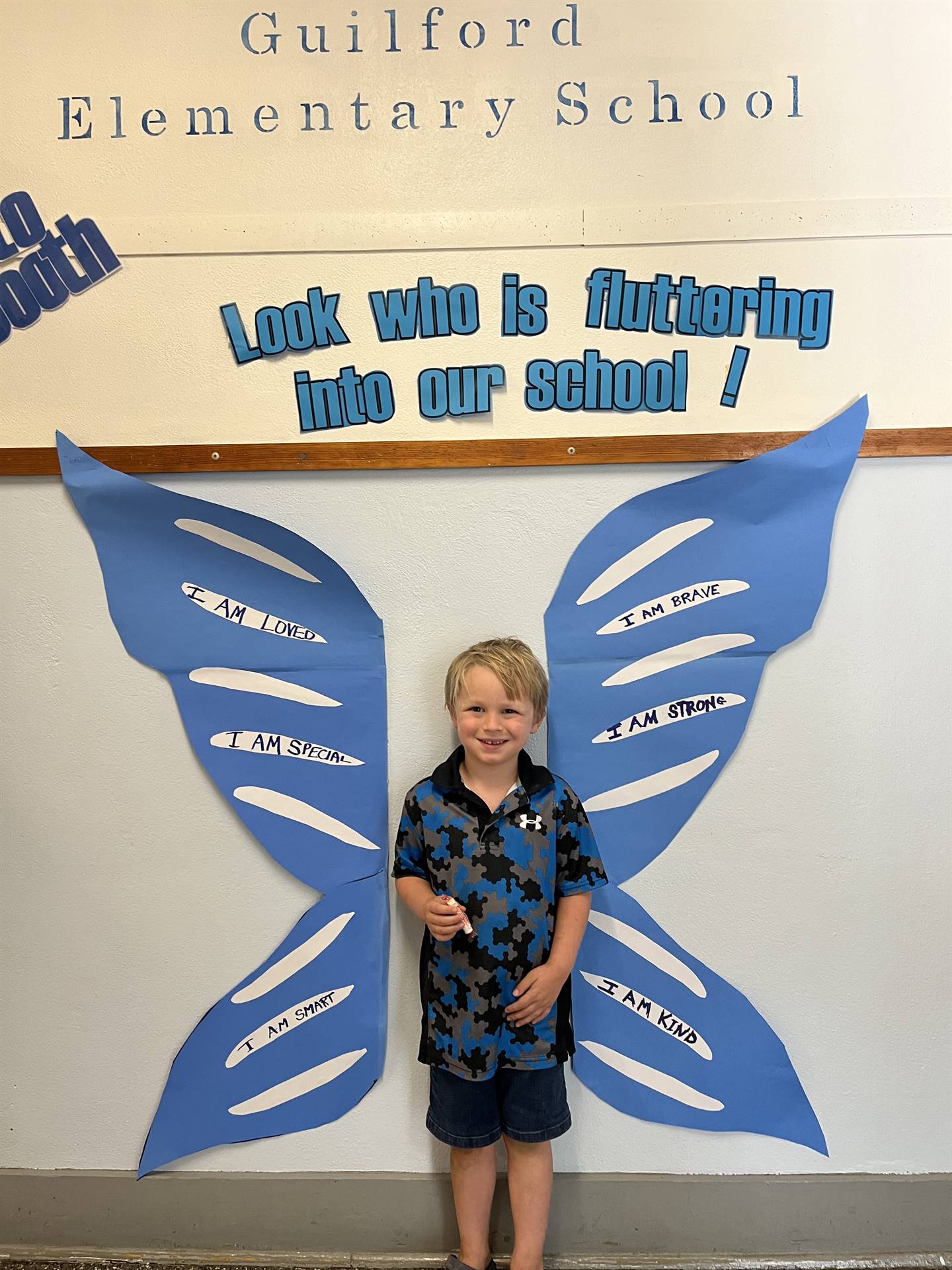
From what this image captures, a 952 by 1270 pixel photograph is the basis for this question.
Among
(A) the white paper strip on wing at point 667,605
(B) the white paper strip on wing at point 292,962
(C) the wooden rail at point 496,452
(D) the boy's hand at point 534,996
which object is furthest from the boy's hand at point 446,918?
(C) the wooden rail at point 496,452

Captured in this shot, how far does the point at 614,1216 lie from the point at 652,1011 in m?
0.36

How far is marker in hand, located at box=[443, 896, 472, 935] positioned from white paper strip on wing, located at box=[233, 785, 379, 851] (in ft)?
0.73

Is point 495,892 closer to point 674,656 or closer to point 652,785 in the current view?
point 652,785

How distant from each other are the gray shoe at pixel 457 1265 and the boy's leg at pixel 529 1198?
6cm

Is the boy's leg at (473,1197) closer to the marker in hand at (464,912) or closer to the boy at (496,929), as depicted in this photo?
the boy at (496,929)

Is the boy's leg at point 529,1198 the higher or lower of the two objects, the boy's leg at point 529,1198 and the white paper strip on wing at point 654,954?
the lower

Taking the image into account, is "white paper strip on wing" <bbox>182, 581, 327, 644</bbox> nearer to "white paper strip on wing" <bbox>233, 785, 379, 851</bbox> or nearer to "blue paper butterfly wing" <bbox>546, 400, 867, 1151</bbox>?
"white paper strip on wing" <bbox>233, 785, 379, 851</bbox>

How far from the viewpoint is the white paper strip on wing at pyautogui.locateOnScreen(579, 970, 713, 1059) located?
1.53 meters

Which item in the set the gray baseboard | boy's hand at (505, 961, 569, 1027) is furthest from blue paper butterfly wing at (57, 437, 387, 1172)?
boy's hand at (505, 961, 569, 1027)

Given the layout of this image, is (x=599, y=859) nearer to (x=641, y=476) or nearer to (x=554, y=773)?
(x=554, y=773)

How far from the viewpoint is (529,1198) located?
143 cm

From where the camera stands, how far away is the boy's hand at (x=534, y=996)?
1361mm

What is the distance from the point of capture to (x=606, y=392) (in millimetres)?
1513

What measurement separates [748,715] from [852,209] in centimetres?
87
